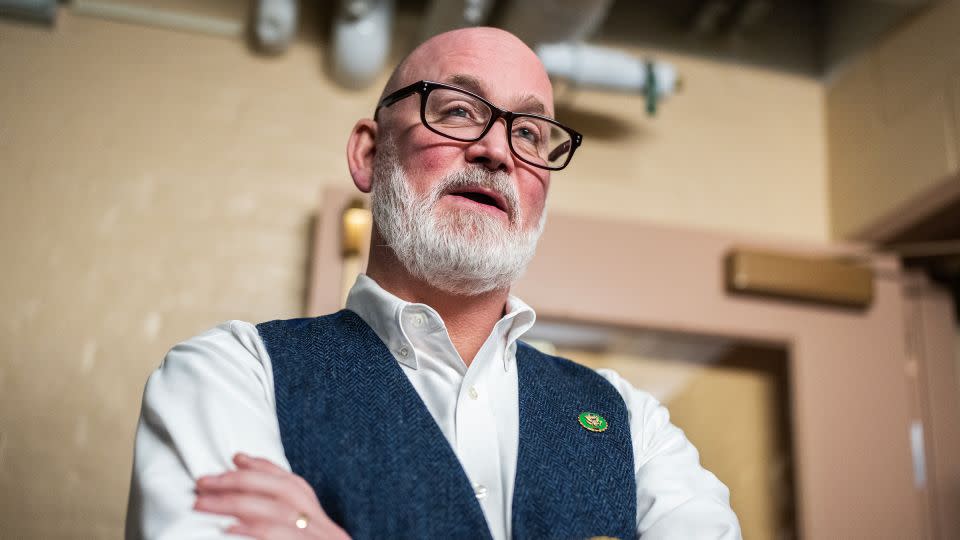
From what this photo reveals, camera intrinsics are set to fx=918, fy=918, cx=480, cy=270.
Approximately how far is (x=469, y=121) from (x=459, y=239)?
16 centimetres

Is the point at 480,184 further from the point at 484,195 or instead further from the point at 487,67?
the point at 487,67

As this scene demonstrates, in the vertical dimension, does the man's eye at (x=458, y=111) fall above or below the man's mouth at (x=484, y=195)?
above

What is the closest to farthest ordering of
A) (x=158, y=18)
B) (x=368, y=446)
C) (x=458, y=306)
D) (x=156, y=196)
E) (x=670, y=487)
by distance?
(x=368, y=446), (x=670, y=487), (x=458, y=306), (x=156, y=196), (x=158, y=18)

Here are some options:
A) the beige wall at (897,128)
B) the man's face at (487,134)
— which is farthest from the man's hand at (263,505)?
the beige wall at (897,128)

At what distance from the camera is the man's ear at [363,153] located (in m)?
1.24

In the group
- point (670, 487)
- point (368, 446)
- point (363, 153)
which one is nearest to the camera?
point (368, 446)

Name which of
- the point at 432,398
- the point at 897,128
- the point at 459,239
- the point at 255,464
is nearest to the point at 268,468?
the point at 255,464

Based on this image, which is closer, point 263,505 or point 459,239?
point 263,505

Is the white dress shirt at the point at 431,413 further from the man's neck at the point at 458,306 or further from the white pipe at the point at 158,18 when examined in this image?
the white pipe at the point at 158,18

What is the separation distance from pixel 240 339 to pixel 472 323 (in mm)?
278

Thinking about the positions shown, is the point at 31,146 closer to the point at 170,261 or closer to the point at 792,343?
the point at 170,261

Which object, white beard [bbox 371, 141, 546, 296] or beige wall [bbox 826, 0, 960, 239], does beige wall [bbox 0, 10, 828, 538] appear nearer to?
beige wall [bbox 826, 0, 960, 239]

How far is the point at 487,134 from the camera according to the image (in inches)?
43.0

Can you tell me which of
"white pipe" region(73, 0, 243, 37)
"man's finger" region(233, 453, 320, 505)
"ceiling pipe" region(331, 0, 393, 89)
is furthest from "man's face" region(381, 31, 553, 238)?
"white pipe" region(73, 0, 243, 37)
